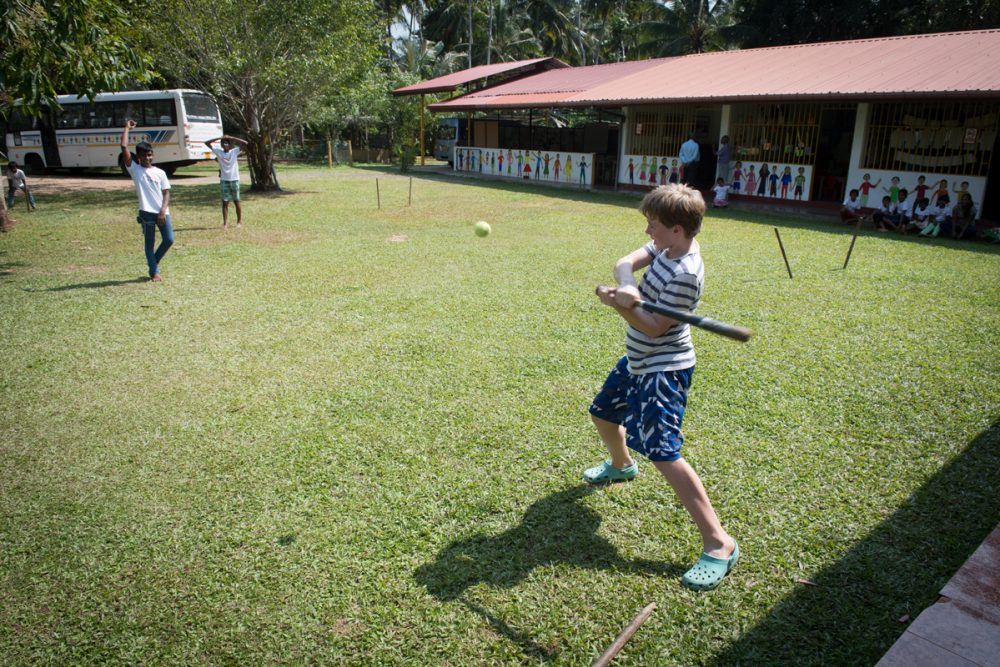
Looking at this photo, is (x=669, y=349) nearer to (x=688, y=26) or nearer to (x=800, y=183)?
(x=800, y=183)

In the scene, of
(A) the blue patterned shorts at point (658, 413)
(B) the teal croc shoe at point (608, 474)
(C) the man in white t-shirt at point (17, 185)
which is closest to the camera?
(A) the blue patterned shorts at point (658, 413)

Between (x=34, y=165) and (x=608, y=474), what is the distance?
30.9 metres

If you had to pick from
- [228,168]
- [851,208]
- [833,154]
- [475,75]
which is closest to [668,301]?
[228,168]

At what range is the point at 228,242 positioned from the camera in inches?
448

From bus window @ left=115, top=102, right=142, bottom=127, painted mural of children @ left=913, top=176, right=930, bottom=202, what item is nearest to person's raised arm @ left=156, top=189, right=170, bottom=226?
painted mural of children @ left=913, top=176, right=930, bottom=202

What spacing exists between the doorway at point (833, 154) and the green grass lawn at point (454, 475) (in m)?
10.3

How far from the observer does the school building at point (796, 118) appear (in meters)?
13.9

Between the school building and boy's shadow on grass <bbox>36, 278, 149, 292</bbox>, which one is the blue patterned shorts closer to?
boy's shadow on grass <bbox>36, 278, 149, 292</bbox>

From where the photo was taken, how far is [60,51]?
787 centimetres

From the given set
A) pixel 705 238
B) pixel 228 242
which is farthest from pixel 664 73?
pixel 228 242

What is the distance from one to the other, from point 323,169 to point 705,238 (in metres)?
22.7

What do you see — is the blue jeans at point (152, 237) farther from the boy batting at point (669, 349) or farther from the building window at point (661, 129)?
the building window at point (661, 129)

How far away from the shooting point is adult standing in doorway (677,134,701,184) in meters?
17.6

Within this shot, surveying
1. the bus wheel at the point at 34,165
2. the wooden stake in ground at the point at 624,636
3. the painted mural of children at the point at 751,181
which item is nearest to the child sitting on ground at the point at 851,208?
the painted mural of children at the point at 751,181
